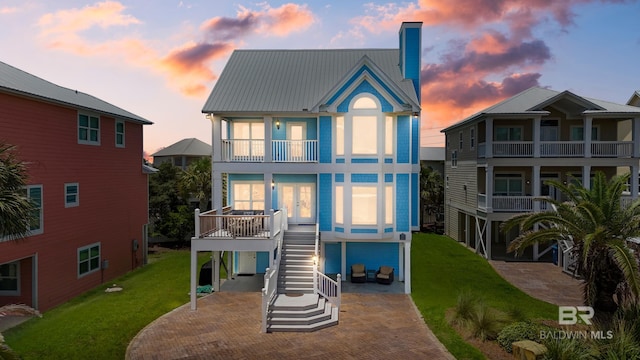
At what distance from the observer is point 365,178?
19.3 metres

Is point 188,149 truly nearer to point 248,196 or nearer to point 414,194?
point 248,196

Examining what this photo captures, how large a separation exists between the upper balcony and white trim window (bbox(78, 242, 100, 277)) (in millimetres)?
8364

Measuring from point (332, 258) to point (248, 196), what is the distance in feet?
18.9

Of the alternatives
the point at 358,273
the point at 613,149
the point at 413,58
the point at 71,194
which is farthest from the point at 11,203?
the point at 613,149

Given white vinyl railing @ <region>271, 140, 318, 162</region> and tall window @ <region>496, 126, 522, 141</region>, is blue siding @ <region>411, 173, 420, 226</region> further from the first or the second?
tall window @ <region>496, 126, 522, 141</region>

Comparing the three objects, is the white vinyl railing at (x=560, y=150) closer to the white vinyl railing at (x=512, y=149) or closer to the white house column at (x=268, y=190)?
the white vinyl railing at (x=512, y=149)

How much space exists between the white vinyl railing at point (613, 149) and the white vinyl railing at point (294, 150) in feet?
62.9

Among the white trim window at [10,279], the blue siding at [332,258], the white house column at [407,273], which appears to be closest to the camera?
the white trim window at [10,279]

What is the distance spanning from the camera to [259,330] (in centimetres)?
1379

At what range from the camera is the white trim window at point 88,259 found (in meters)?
19.3

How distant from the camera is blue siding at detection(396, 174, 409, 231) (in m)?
19.3

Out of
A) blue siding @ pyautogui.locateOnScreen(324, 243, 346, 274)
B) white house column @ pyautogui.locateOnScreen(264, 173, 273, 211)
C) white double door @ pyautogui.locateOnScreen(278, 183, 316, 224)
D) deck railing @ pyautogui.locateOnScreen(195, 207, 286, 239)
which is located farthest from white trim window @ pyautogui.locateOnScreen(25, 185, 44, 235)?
blue siding @ pyautogui.locateOnScreen(324, 243, 346, 274)

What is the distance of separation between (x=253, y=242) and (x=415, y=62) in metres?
13.2

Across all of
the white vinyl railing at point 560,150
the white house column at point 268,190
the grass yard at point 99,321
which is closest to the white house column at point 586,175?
the white vinyl railing at point 560,150
